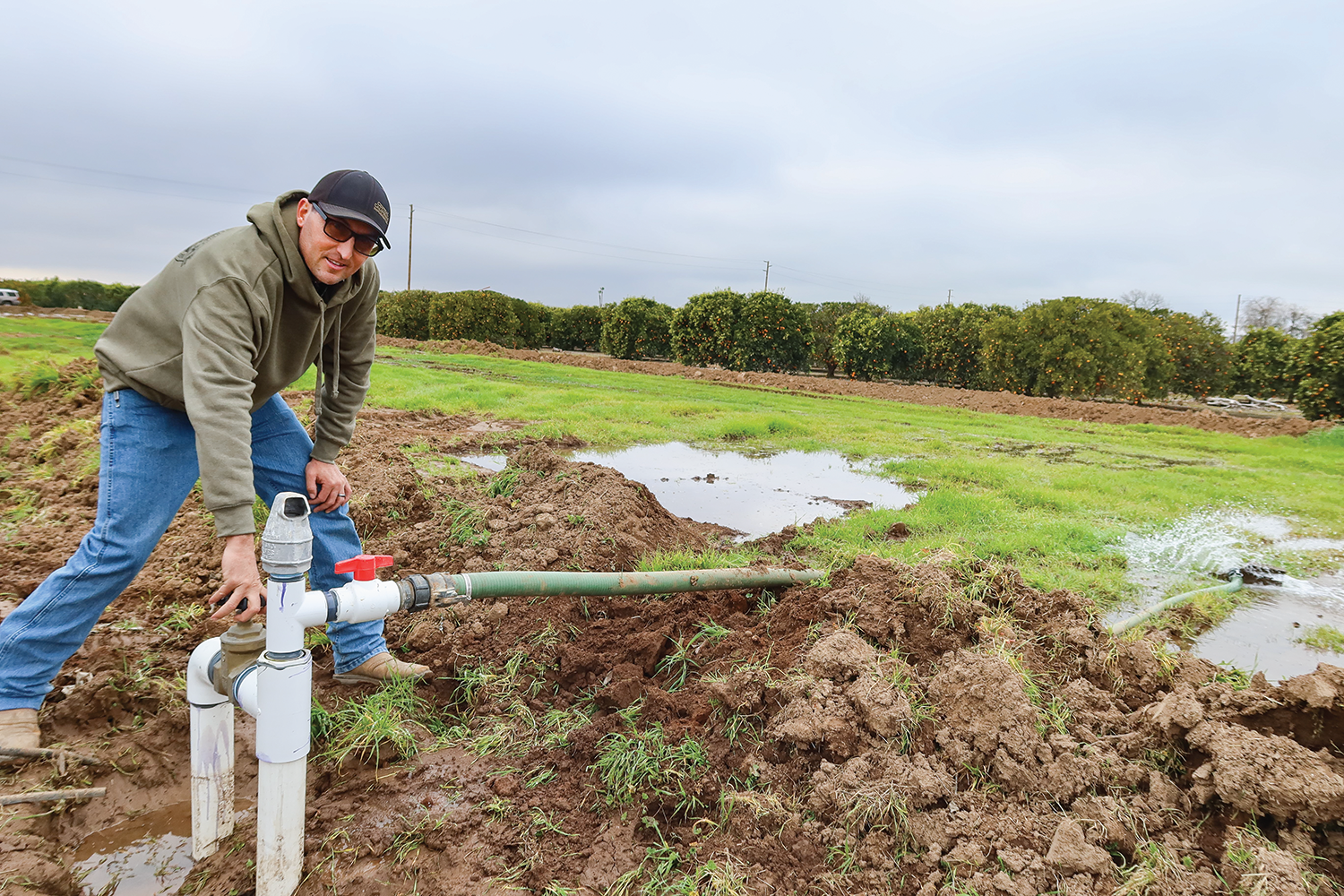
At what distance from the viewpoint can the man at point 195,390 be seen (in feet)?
6.70

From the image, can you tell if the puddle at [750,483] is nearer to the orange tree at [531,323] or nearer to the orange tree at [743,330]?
the orange tree at [743,330]

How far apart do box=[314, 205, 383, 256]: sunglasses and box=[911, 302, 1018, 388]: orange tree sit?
76.2 ft

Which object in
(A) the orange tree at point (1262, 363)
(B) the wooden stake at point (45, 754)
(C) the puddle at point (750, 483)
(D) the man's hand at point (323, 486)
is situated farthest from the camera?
(A) the orange tree at point (1262, 363)

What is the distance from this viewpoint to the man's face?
225 cm

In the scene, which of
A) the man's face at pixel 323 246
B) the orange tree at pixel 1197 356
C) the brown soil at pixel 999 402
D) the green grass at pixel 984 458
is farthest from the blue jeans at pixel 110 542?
the orange tree at pixel 1197 356

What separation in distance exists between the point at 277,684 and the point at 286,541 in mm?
361

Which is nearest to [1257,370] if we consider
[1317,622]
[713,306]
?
[713,306]

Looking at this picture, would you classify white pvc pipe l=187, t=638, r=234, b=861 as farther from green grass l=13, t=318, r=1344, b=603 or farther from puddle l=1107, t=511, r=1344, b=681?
puddle l=1107, t=511, r=1344, b=681

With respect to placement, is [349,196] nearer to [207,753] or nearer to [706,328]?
[207,753]

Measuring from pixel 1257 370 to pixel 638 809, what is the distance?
2904 centimetres

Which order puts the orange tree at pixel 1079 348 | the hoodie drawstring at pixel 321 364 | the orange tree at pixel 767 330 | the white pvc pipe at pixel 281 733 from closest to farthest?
the white pvc pipe at pixel 281 733 < the hoodie drawstring at pixel 321 364 < the orange tree at pixel 1079 348 < the orange tree at pixel 767 330

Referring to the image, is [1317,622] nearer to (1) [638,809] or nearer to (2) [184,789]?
(1) [638,809]

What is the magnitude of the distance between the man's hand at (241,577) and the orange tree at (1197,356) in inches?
1052

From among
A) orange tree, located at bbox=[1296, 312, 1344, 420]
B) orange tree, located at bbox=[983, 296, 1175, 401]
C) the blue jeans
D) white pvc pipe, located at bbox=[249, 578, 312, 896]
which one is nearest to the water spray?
white pvc pipe, located at bbox=[249, 578, 312, 896]
